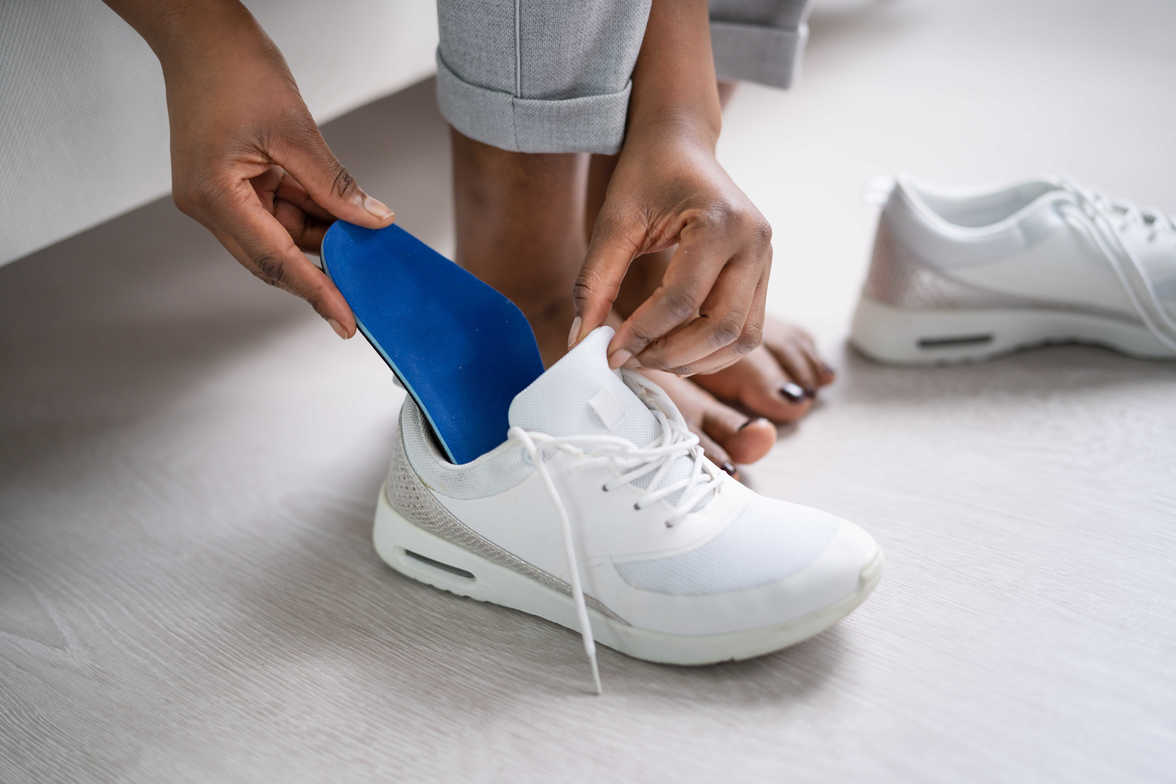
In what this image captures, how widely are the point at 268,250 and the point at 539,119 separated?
7.6 inches

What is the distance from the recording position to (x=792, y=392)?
2.54 ft

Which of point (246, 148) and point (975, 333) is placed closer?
point (246, 148)

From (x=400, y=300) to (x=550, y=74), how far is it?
0.17 m

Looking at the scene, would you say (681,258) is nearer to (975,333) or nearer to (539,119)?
(539,119)

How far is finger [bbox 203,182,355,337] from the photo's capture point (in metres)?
0.54

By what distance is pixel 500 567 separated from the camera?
0.59m

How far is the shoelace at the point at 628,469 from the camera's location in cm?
53

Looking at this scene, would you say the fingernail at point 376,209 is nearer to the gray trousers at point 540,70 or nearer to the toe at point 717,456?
the gray trousers at point 540,70

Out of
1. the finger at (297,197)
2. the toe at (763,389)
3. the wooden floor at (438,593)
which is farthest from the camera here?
the toe at (763,389)

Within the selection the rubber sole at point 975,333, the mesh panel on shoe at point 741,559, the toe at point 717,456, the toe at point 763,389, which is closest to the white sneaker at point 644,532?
the mesh panel on shoe at point 741,559

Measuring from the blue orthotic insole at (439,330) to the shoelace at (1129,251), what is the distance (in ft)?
1.77

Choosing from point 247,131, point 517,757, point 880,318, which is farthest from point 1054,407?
point 247,131

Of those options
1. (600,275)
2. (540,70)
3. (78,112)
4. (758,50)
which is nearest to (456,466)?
(600,275)

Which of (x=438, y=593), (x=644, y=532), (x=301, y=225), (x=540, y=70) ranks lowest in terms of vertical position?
(x=438, y=593)
